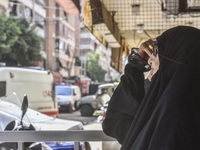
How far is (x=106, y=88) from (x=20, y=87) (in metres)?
10.5

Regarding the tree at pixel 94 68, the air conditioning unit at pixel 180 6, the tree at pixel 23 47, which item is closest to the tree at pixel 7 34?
the tree at pixel 23 47

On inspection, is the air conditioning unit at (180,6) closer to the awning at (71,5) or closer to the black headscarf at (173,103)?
the awning at (71,5)

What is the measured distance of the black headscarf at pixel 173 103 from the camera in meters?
1.28

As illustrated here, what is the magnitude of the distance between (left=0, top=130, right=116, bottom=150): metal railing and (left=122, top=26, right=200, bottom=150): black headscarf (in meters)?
0.98

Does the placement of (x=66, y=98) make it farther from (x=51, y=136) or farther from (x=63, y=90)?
(x=51, y=136)

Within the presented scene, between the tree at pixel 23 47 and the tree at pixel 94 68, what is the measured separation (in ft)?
139

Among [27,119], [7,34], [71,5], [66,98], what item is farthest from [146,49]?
[7,34]

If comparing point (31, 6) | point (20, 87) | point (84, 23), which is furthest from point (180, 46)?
point (31, 6)

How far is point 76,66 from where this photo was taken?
201 feet

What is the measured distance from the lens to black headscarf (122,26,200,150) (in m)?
1.28

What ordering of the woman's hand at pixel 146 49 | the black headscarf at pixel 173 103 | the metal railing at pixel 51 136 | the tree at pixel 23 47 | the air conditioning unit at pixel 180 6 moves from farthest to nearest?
the tree at pixel 23 47
the air conditioning unit at pixel 180 6
the metal railing at pixel 51 136
the woman's hand at pixel 146 49
the black headscarf at pixel 173 103

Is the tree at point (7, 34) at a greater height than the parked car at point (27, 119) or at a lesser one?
greater

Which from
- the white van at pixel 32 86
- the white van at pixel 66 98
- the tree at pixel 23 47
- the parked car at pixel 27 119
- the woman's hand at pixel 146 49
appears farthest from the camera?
the tree at pixel 23 47

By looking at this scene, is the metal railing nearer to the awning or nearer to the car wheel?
the awning
